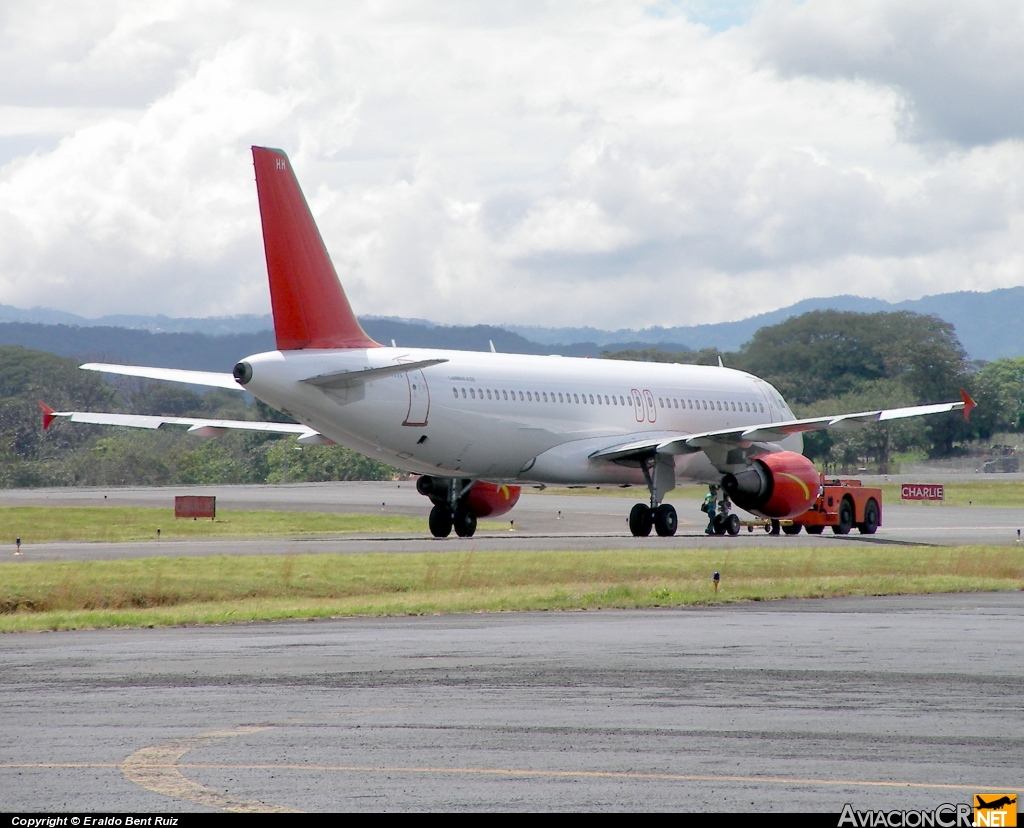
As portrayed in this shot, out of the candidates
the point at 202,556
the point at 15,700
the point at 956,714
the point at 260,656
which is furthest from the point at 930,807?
the point at 202,556

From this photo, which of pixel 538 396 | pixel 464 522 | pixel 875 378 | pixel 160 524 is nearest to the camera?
pixel 538 396

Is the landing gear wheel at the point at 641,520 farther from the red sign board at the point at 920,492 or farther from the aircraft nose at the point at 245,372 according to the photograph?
the red sign board at the point at 920,492

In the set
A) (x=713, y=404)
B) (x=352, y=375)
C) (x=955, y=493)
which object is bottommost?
(x=955, y=493)

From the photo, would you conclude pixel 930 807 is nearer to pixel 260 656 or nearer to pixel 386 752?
pixel 386 752

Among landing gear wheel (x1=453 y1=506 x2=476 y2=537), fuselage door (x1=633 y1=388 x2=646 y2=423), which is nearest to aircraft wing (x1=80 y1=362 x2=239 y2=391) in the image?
landing gear wheel (x1=453 y1=506 x2=476 y2=537)

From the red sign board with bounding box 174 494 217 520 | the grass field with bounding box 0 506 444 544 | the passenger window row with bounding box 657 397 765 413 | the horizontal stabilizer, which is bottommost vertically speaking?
the grass field with bounding box 0 506 444 544

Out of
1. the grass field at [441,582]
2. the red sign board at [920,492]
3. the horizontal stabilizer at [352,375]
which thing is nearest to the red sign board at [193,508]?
the horizontal stabilizer at [352,375]

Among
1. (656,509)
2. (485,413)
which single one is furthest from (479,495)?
(656,509)

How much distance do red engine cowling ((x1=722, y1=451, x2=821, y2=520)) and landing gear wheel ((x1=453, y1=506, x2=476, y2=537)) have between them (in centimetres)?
675

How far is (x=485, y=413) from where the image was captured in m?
33.9

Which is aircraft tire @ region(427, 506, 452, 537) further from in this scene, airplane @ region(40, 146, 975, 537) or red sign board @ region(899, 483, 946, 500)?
red sign board @ region(899, 483, 946, 500)

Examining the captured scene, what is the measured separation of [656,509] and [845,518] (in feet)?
23.6

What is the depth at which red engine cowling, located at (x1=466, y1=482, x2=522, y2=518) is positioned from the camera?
37.2 metres

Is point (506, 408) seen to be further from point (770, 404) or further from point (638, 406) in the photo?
point (770, 404)
